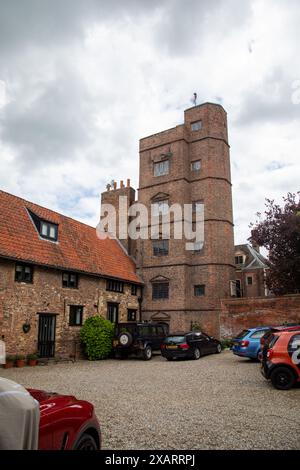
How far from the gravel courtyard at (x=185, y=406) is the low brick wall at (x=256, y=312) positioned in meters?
10.4

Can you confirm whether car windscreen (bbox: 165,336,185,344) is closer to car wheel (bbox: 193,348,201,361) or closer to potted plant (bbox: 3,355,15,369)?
car wheel (bbox: 193,348,201,361)

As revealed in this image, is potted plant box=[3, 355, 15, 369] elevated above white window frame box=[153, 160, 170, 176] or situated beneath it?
situated beneath

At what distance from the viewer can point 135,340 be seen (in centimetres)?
1958

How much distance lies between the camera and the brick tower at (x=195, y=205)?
27812 millimetres

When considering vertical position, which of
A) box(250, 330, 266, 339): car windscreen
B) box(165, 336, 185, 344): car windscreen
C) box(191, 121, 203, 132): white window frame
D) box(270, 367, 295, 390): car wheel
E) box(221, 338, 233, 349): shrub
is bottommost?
box(221, 338, 233, 349): shrub

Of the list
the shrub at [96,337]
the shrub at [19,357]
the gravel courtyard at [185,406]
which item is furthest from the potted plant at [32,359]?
the shrub at [96,337]

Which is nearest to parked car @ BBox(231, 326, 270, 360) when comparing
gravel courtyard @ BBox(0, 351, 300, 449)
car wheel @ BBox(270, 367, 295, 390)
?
gravel courtyard @ BBox(0, 351, 300, 449)

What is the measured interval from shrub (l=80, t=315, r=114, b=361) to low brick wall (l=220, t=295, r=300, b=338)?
934 centimetres

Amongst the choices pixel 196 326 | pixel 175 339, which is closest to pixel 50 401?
pixel 175 339

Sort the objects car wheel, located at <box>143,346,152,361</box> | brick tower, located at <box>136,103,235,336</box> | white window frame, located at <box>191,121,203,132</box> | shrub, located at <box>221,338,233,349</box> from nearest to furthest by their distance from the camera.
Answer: car wheel, located at <box>143,346,152,361</box> → shrub, located at <box>221,338,233,349</box> → brick tower, located at <box>136,103,235,336</box> → white window frame, located at <box>191,121,203,132</box>

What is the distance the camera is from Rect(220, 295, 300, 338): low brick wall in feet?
78.7

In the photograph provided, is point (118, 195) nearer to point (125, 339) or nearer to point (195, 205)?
point (195, 205)

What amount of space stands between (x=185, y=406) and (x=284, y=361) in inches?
133
